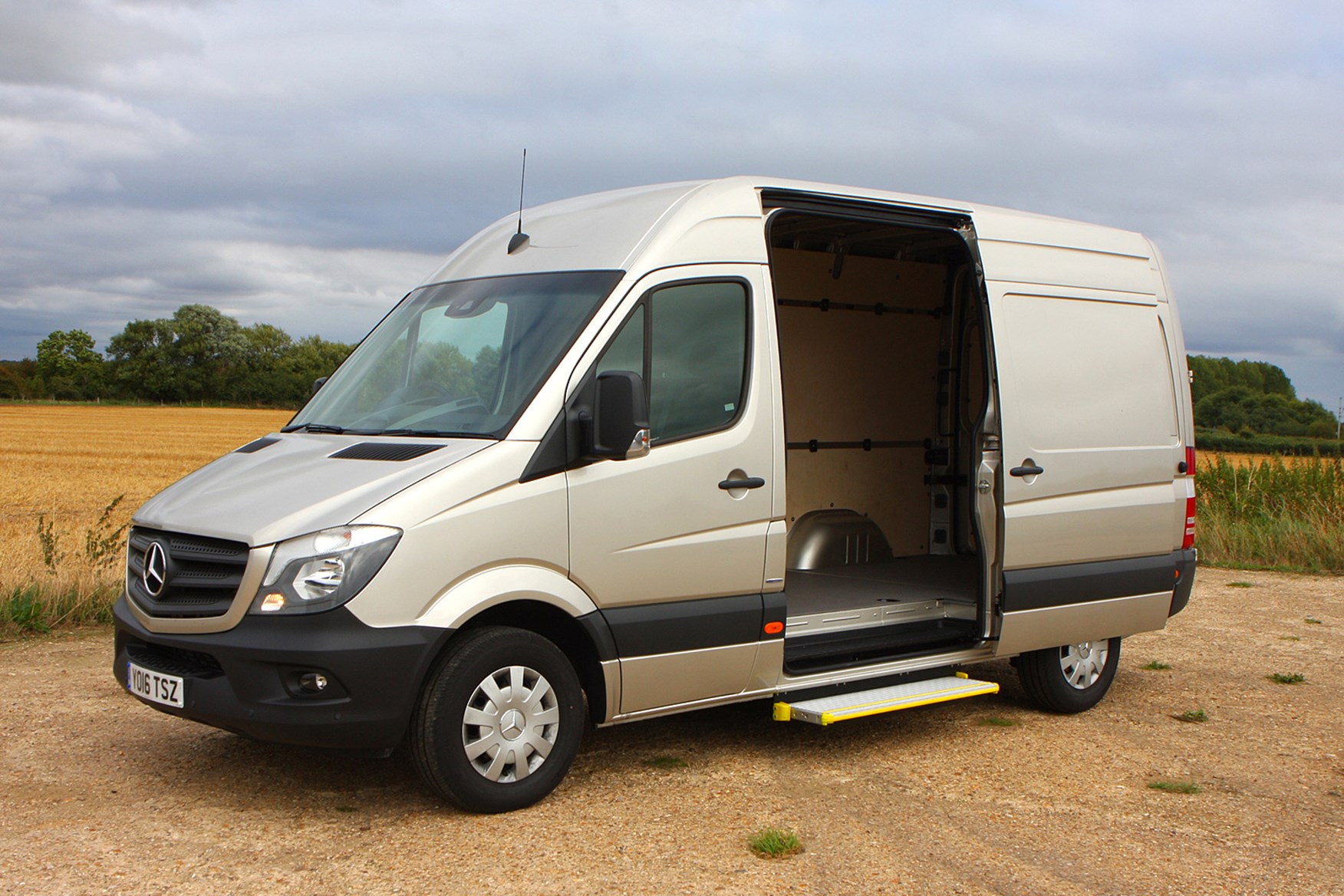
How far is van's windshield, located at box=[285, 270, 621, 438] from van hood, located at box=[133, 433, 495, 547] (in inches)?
7.7

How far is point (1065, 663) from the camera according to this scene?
730 cm

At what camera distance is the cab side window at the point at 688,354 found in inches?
215

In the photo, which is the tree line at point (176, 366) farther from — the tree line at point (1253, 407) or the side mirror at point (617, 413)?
the side mirror at point (617, 413)

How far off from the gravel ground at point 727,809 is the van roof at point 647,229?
7.91 ft

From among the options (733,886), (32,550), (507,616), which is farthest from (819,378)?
(32,550)

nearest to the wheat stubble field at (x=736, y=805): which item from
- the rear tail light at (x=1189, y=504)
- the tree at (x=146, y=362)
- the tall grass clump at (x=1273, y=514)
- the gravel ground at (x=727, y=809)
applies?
the gravel ground at (x=727, y=809)

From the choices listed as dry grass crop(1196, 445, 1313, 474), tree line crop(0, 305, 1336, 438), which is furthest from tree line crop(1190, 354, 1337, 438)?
tree line crop(0, 305, 1336, 438)

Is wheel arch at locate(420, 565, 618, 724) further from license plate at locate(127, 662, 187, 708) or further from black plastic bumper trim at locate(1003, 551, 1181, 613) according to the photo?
black plastic bumper trim at locate(1003, 551, 1181, 613)

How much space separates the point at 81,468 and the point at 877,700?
27.3 meters

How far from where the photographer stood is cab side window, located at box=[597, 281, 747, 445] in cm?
545

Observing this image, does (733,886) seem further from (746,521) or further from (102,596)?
(102,596)

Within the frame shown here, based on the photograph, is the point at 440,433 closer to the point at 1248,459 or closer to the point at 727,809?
the point at 727,809

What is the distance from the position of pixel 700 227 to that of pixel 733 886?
2.91m

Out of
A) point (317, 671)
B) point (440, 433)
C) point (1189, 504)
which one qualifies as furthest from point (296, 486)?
point (1189, 504)
